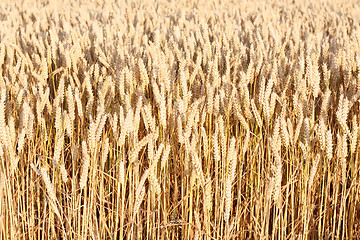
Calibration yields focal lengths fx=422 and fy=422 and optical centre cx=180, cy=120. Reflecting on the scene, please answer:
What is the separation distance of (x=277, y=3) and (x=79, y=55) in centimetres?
302

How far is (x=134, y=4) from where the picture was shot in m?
4.05

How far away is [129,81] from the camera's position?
1317 millimetres

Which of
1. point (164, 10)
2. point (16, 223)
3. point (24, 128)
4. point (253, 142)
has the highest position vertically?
point (164, 10)

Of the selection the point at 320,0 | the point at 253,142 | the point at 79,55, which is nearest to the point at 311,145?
the point at 253,142

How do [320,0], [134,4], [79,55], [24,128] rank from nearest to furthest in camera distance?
1. [24,128]
2. [79,55]
3. [134,4]
4. [320,0]

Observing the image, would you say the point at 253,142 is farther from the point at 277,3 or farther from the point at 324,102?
the point at 277,3

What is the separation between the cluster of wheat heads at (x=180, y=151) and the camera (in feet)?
3.47

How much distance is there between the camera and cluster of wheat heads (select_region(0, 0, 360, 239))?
1.06 meters

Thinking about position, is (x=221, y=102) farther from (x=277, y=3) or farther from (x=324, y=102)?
(x=277, y=3)

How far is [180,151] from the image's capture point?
1.28 meters

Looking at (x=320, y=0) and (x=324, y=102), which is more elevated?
(x=320, y=0)

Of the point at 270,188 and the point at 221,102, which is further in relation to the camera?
the point at 221,102

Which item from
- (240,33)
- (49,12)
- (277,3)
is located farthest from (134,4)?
(240,33)

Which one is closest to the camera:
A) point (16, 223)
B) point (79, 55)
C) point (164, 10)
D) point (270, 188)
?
point (270, 188)
